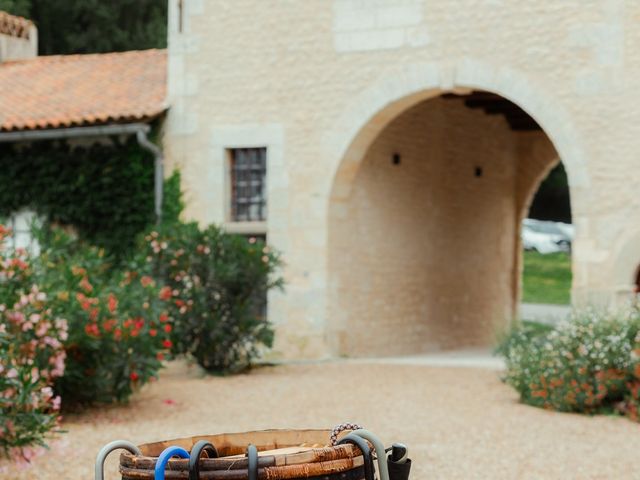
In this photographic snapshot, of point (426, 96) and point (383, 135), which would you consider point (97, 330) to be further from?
point (383, 135)

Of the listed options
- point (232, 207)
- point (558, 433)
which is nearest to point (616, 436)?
point (558, 433)

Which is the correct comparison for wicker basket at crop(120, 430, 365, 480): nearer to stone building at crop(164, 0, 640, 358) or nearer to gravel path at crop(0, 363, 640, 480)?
gravel path at crop(0, 363, 640, 480)

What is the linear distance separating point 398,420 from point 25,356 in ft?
9.52

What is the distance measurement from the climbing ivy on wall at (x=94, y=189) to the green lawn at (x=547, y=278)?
11104 mm

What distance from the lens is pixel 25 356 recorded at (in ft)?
26.7

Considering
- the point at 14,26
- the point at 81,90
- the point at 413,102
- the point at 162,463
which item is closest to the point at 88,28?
the point at 14,26

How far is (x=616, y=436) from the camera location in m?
8.30

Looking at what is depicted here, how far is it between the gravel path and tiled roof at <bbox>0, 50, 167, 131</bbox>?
3787mm

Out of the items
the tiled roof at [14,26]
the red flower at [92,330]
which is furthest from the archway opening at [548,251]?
the red flower at [92,330]

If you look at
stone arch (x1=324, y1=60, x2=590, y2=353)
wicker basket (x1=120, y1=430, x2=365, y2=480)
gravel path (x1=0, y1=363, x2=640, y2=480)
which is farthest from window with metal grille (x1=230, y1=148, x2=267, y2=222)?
wicker basket (x1=120, y1=430, x2=365, y2=480)

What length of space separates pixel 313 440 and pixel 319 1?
10805 mm

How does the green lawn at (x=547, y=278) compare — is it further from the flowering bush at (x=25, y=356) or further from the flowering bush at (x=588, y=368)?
the flowering bush at (x=25, y=356)

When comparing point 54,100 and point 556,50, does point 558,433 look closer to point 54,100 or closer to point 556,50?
point 556,50

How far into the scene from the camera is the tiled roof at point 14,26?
59.2ft
